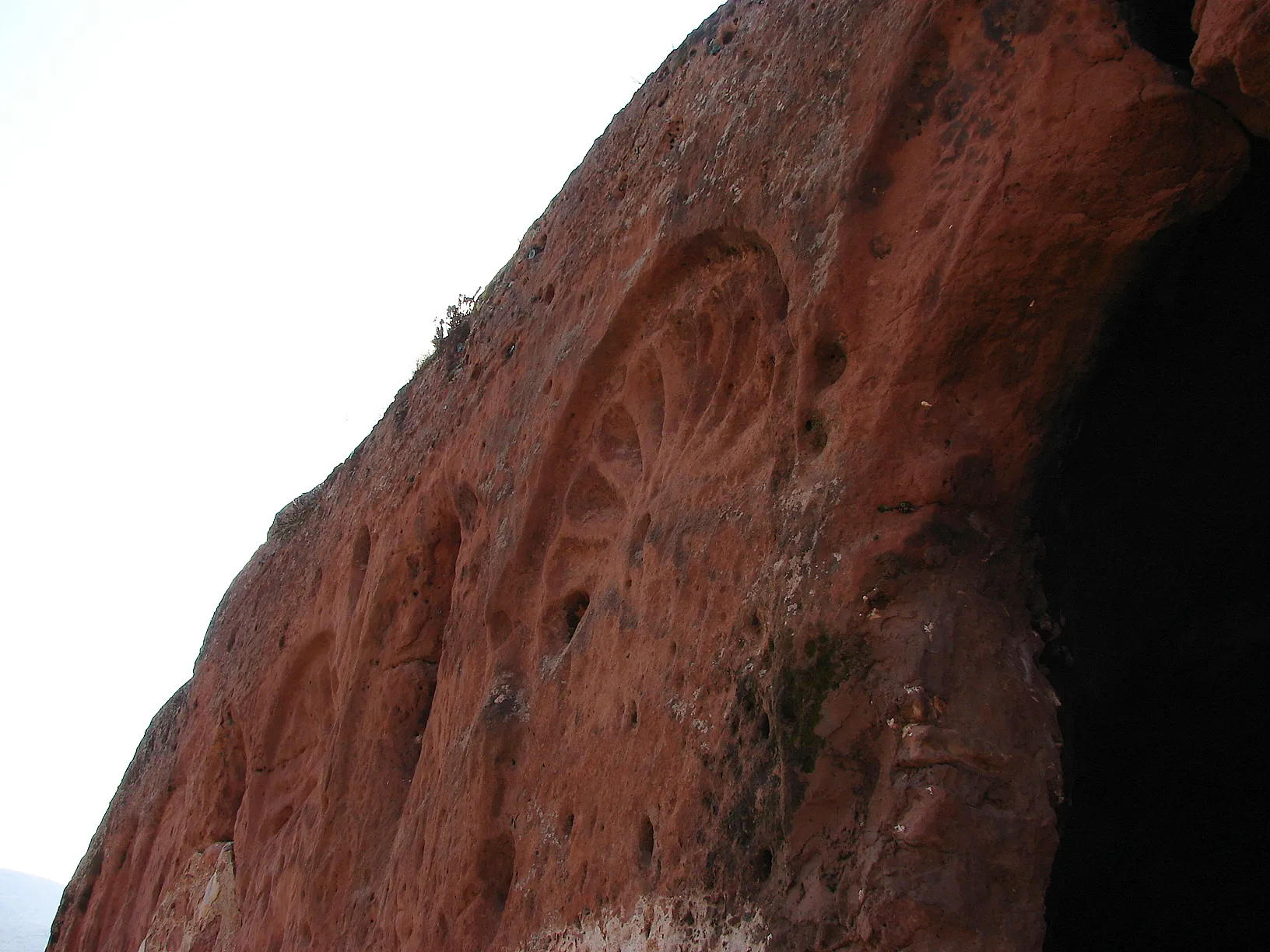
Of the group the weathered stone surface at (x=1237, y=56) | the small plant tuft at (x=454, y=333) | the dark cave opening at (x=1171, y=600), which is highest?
the small plant tuft at (x=454, y=333)

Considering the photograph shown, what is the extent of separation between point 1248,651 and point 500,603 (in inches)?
122

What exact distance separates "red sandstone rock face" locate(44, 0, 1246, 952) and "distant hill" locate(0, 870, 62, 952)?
71.3 metres

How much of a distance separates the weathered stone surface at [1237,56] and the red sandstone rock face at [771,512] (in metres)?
0.08

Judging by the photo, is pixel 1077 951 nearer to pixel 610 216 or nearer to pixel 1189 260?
pixel 1189 260

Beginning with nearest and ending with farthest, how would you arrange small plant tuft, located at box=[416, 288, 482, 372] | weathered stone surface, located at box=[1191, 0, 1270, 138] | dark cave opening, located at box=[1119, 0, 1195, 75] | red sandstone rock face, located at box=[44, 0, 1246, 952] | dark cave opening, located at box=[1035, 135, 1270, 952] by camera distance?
weathered stone surface, located at box=[1191, 0, 1270, 138], red sandstone rock face, located at box=[44, 0, 1246, 952], dark cave opening, located at box=[1119, 0, 1195, 75], dark cave opening, located at box=[1035, 135, 1270, 952], small plant tuft, located at box=[416, 288, 482, 372]

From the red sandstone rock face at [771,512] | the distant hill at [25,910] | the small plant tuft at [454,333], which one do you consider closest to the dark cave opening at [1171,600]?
the red sandstone rock face at [771,512]

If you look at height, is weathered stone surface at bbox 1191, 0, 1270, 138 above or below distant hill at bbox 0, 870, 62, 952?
below

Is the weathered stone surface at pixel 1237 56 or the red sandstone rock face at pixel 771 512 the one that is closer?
the weathered stone surface at pixel 1237 56

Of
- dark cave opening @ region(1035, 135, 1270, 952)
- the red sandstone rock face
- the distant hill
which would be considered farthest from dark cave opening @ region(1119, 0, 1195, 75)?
the distant hill

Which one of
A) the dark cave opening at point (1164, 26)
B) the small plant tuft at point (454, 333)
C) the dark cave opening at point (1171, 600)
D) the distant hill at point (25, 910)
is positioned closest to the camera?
the dark cave opening at point (1164, 26)

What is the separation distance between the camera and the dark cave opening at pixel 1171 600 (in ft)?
11.3

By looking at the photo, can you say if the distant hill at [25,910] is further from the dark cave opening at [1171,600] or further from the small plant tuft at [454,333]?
the dark cave opening at [1171,600]

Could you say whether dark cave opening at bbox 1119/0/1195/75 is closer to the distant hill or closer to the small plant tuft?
the small plant tuft

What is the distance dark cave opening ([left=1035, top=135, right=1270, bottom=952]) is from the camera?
3.44 m
